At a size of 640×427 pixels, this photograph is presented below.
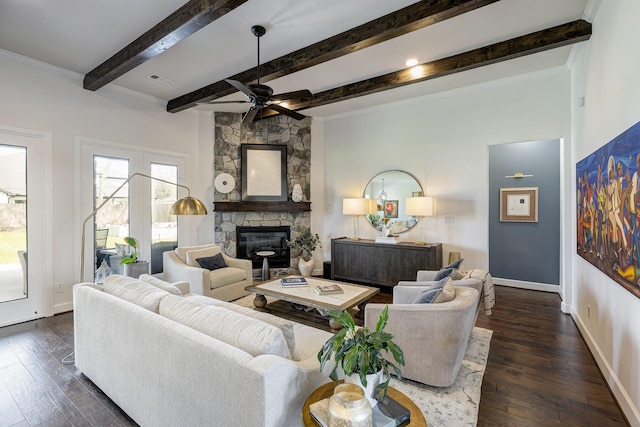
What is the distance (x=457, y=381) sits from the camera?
245 centimetres

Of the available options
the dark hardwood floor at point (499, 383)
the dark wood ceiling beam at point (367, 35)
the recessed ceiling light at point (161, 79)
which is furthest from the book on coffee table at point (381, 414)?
the recessed ceiling light at point (161, 79)

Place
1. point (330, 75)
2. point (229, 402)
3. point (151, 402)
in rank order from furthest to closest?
point (330, 75), point (151, 402), point (229, 402)

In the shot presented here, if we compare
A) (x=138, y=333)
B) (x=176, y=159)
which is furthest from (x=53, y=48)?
(x=138, y=333)

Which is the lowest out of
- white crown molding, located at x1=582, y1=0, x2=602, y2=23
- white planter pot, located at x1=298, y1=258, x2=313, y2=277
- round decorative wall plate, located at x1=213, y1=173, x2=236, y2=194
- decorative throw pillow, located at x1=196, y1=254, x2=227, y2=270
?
white planter pot, located at x1=298, y1=258, x2=313, y2=277

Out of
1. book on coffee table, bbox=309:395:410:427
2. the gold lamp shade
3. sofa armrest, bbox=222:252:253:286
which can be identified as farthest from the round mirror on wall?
book on coffee table, bbox=309:395:410:427

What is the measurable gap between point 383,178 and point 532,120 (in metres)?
2.36

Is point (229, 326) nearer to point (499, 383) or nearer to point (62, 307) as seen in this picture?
point (499, 383)

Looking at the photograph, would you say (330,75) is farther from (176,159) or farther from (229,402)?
(229,402)

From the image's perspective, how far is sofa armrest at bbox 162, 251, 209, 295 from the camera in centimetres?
397

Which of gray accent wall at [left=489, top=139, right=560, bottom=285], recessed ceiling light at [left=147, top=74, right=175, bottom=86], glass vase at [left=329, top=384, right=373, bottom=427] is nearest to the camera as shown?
glass vase at [left=329, top=384, right=373, bottom=427]

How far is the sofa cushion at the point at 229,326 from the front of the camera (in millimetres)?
1474

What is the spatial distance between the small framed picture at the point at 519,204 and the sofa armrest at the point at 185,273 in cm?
503

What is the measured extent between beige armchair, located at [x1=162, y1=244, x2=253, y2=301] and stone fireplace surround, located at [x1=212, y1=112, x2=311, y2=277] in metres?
1.19

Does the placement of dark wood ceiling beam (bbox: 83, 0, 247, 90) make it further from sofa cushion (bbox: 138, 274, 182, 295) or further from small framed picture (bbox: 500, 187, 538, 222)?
small framed picture (bbox: 500, 187, 538, 222)
